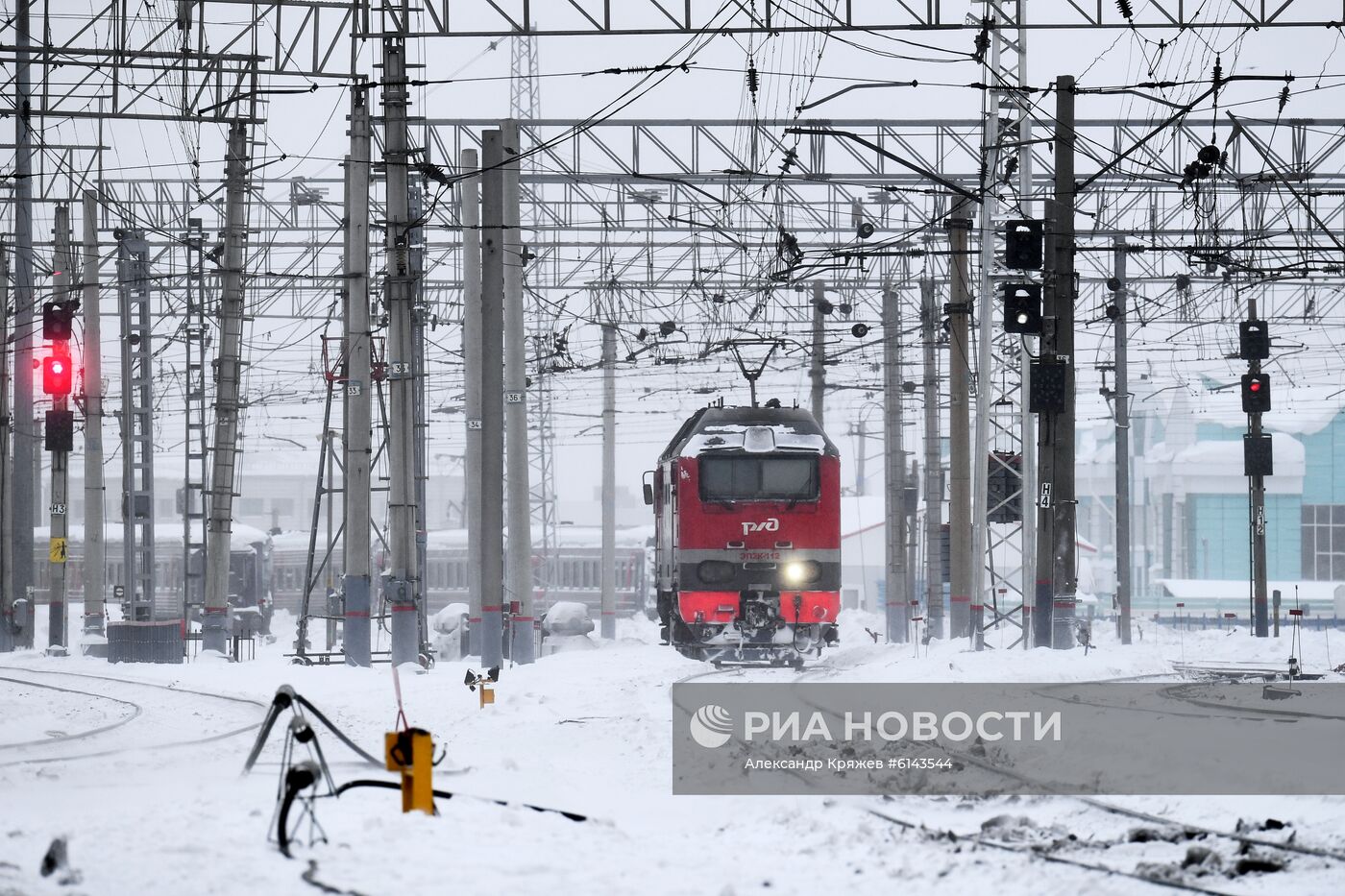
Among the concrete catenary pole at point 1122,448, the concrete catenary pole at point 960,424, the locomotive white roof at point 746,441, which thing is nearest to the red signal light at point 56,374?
the locomotive white roof at point 746,441

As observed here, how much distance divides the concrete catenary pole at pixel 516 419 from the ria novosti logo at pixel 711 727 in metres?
8.66

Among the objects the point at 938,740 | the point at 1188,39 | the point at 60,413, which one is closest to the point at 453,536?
the point at 60,413

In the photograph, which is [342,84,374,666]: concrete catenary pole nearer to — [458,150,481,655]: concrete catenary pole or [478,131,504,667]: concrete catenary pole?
[458,150,481,655]: concrete catenary pole

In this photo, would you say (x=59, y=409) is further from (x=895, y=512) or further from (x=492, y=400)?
(x=895, y=512)

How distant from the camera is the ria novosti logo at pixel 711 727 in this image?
15.9 metres

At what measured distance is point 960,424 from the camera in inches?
1230

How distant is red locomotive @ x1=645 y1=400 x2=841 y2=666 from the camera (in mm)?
25297

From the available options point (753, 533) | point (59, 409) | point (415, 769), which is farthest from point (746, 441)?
point (415, 769)

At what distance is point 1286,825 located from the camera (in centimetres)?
1050

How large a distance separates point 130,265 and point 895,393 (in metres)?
17.0

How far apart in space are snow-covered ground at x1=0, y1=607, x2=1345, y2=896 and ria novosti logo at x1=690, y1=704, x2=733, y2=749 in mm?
389

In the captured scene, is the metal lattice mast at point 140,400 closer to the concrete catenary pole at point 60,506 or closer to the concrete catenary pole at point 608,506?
the concrete catenary pole at point 60,506

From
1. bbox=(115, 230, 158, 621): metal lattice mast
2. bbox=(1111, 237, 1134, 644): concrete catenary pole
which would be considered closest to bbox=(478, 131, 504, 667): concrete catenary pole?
bbox=(115, 230, 158, 621): metal lattice mast

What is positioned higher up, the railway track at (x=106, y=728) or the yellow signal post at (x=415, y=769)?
the yellow signal post at (x=415, y=769)
